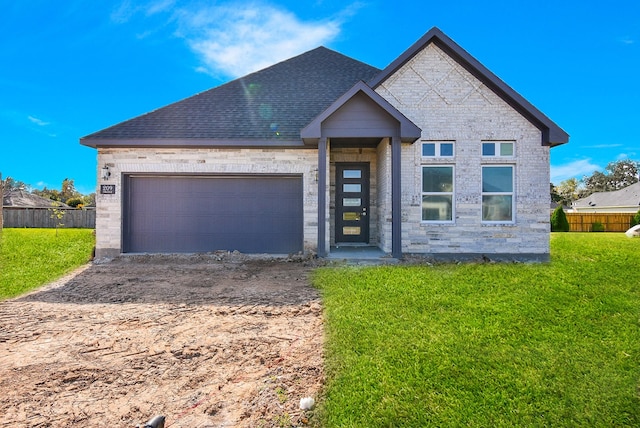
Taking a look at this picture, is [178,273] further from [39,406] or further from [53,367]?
[39,406]

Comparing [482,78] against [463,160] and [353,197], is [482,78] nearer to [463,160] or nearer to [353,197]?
[463,160]

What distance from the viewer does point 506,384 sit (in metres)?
2.87

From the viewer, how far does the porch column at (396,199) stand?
27.6 feet

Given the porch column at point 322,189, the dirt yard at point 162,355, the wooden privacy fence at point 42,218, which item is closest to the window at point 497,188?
the porch column at point 322,189

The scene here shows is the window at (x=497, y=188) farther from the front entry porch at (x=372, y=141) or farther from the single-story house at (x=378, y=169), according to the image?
the front entry porch at (x=372, y=141)

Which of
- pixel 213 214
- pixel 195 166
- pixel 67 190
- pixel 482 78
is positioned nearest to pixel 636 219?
pixel 482 78

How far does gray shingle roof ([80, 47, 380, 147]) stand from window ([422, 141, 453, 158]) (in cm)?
323

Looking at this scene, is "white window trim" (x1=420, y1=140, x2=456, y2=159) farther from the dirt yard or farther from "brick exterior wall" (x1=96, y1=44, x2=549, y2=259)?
the dirt yard

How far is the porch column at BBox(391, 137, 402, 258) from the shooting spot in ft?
27.6

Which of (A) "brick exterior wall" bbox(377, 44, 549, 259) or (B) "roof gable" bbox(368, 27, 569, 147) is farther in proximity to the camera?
(A) "brick exterior wall" bbox(377, 44, 549, 259)

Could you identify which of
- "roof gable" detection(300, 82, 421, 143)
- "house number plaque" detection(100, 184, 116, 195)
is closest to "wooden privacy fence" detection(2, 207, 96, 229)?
"house number plaque" detection(100, 184, 116, 195)

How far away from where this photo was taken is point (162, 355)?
3.50m

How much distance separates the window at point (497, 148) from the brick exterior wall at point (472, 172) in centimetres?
12

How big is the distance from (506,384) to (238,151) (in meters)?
8.00
